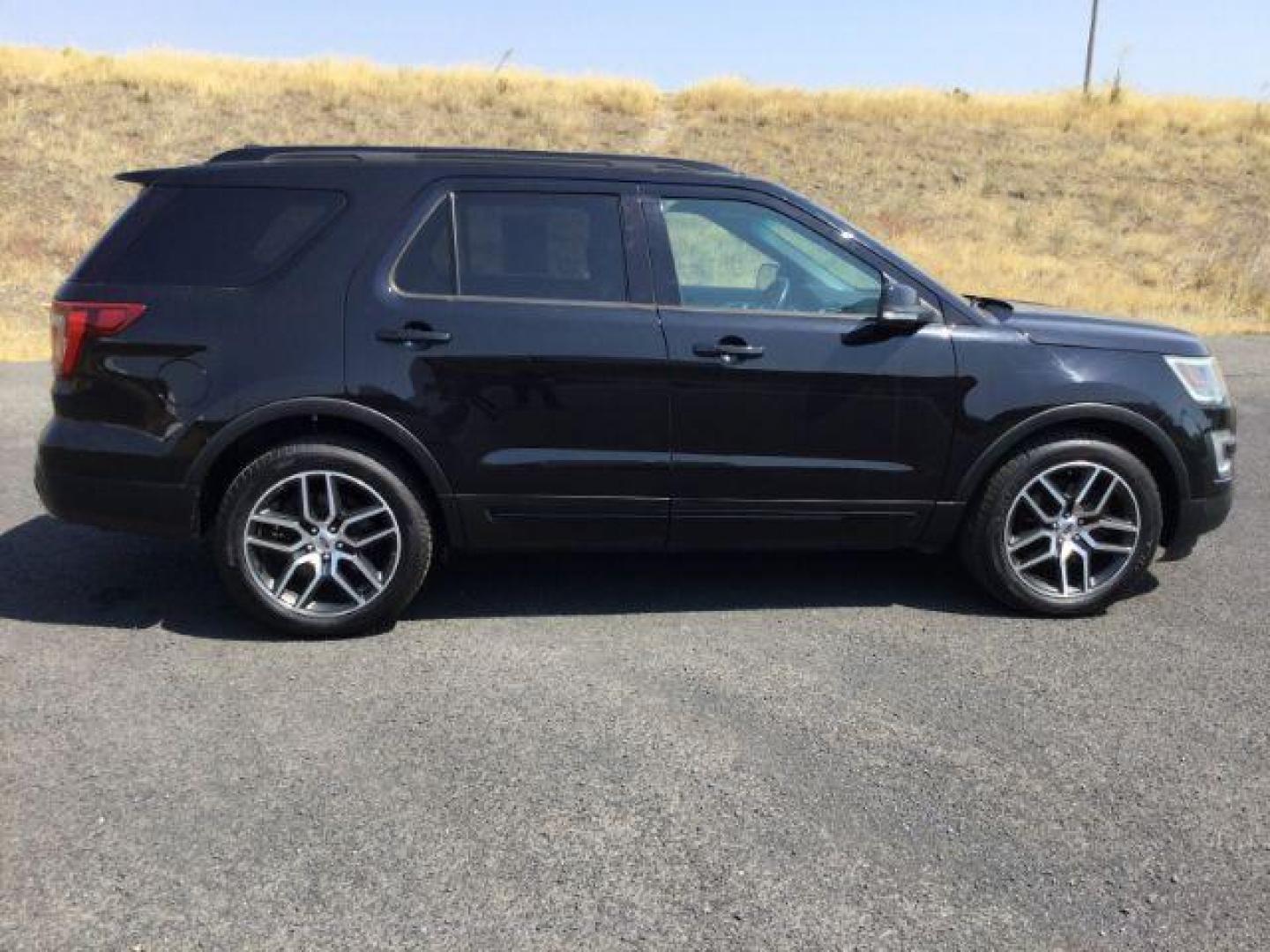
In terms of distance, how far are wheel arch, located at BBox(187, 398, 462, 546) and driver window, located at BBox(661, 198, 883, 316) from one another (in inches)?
48.4

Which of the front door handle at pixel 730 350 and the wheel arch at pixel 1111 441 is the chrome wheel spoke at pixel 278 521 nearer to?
the front door handle at pixel 730 350

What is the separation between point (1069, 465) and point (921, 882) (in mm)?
2383

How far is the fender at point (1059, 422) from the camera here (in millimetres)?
4641

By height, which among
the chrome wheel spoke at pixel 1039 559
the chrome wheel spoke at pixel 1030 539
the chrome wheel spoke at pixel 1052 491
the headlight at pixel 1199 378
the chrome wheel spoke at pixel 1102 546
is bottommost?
the chrome wheel spoke at pixel 1039 559

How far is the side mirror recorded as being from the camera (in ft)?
14.6

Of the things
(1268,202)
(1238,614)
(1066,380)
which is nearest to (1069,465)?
(1066,380)

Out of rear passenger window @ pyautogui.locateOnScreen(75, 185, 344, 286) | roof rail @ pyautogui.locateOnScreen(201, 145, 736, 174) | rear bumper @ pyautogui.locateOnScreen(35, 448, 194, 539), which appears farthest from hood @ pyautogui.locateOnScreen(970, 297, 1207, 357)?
rear bumper @ pyautogui.locateOnScreen(35, 448, 194, 539)

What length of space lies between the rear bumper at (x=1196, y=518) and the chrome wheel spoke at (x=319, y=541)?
10.5 ft

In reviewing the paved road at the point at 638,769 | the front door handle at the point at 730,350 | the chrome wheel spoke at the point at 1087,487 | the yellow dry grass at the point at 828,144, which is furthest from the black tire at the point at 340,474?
the yellow dry grass at the point at 828,144

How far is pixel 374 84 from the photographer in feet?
104

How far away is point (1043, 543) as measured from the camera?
4.78 m

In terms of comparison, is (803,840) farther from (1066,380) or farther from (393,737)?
(1066,380)

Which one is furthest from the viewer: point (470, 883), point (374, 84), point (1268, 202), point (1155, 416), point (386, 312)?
point (374, 84)

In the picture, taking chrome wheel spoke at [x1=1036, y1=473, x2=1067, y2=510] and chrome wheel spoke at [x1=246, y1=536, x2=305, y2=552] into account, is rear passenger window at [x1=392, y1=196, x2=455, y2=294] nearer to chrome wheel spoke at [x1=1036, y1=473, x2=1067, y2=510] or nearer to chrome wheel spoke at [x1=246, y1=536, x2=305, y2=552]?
chrome wheel spoke at [x1=246, y1=536, x2=305, y2=552]
